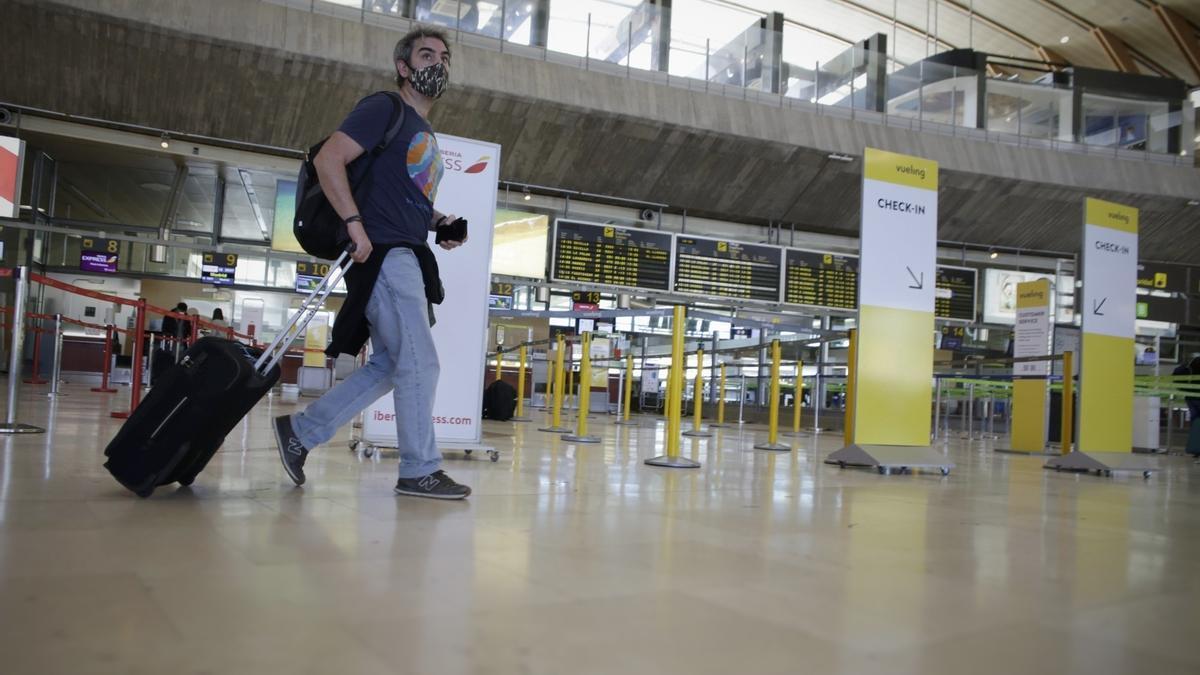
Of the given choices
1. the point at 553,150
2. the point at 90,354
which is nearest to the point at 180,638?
the point at 553,150

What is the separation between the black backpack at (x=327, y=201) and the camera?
2.56 meters

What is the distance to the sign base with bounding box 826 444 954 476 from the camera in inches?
194

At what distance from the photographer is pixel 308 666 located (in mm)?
1042

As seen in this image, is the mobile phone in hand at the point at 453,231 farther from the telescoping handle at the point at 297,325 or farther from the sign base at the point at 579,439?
the sign base at the point at 579,439

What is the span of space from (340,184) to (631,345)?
985 centimetres

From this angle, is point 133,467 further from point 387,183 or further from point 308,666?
point 308,666

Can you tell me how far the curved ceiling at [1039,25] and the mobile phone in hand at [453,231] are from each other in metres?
19.0

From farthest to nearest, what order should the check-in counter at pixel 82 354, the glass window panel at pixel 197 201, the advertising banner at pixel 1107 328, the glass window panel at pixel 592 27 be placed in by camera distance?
1. the check-in counter at pixel 82 354
2. the glass window panel at pixel 197 201
3. the glass window panel at pixel 592 27
4. the advertising banner at pixel 1107 328

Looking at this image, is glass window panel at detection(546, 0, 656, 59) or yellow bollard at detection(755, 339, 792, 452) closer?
yellow bollard at detection(755, 339, 792, 452)

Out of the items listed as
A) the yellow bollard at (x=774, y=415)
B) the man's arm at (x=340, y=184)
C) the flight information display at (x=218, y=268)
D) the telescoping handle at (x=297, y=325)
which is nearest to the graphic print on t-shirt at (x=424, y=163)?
the man's arm at (x=340, y=184)

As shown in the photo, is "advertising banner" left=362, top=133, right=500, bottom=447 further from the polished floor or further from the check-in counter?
the check-in counter

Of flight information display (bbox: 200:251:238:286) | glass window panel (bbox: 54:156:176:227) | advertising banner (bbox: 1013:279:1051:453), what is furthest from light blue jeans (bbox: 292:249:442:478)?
flight information display (bbox: 200:251:238:286)

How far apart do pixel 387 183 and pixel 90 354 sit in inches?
666

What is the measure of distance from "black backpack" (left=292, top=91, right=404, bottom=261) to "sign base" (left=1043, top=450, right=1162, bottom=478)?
547cm
